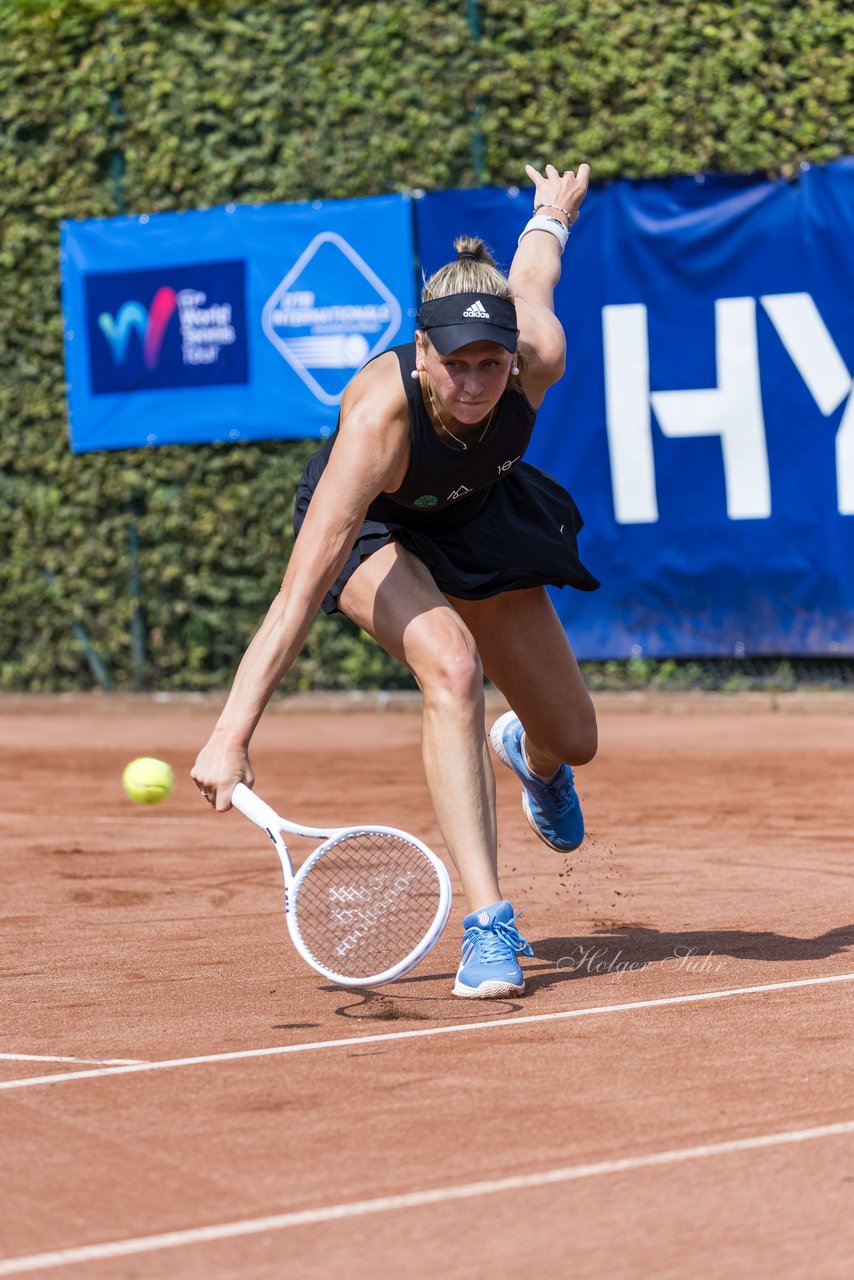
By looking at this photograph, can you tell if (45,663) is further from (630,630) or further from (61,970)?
(61,970)

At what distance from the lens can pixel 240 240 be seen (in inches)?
426

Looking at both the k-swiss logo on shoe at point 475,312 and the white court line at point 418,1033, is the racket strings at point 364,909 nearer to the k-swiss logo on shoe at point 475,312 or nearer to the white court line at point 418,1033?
the white court line at point 418,1033

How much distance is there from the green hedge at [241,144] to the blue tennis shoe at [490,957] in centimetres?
670

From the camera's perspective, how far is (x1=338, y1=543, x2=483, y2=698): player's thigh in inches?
163

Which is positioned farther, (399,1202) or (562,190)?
(562,190)

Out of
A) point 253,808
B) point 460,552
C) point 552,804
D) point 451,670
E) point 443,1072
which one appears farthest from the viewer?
point 552,804

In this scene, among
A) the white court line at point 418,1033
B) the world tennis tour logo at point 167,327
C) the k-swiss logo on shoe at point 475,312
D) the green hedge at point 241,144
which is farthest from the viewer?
the world tennis tour logo at point 167,327

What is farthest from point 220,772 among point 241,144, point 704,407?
point 241,144

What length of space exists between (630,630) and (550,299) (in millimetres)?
5826

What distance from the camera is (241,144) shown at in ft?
35.8

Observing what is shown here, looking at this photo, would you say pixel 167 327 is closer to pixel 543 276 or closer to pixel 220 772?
pixel 543 276

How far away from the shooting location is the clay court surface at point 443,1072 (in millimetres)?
2607

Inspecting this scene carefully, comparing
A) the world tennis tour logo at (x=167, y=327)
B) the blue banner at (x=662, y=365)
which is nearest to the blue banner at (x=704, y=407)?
the blue banner at (x=662, y=365)

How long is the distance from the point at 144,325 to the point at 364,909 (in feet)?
23.2
